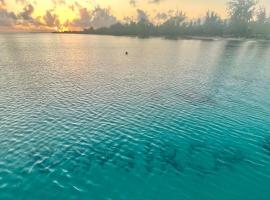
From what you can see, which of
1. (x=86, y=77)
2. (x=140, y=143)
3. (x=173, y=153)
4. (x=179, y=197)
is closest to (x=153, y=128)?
(x=140, y=143)

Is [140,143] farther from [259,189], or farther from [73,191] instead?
[259,189]

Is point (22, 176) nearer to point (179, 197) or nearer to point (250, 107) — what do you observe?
point (179, 197)

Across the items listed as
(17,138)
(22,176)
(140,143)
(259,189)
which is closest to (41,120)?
(17,138)

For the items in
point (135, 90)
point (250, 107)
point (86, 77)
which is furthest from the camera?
point (86, 77)

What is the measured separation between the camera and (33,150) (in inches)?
1319

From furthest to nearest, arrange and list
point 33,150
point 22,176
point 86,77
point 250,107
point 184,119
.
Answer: point 86,77 → point 250,107 → point 184,119 → point 33,150 → point 22,176

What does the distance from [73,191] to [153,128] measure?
1916 centimetres

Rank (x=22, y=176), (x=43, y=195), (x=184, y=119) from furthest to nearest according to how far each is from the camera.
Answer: (x=184, y=119)
(x=22, y=176)
(x=43, y=195)

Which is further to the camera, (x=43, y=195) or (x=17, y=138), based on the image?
(x=17, y=138)

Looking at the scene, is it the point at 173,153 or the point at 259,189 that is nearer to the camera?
the point at 259,189

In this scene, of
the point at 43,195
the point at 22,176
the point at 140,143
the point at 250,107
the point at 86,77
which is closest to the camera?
the point at 43,195

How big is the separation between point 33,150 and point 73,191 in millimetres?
11200

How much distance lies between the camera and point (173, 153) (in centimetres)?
3375

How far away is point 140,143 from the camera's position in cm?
3638
